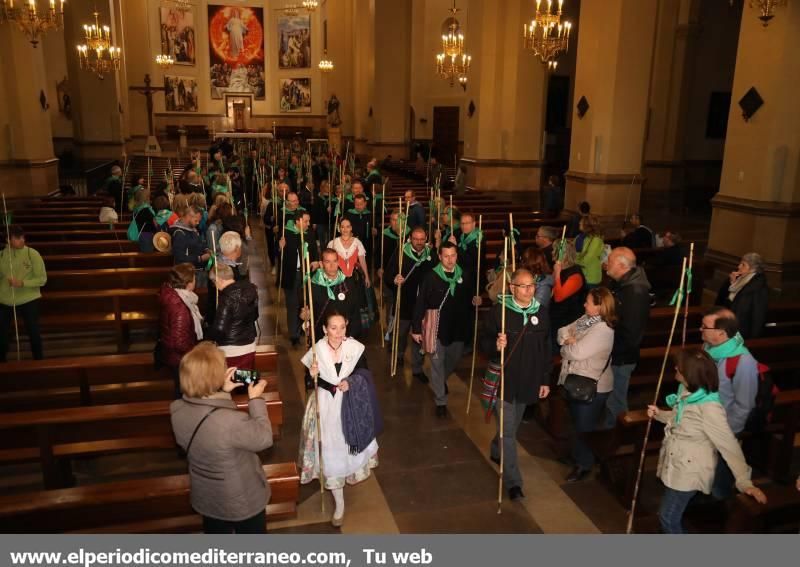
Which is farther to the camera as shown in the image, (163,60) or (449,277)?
(163,60)

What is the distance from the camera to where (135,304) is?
7.68 metres

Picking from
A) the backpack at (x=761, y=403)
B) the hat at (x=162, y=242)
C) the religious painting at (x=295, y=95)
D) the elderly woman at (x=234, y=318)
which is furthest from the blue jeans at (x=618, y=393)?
the religious painting at (x=295, y=95)

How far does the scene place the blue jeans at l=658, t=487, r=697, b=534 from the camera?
3.87m

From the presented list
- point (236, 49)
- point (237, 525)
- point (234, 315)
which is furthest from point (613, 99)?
point (236, 49)

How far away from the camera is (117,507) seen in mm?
3816

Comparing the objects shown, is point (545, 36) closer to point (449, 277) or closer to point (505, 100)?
point (505, 100)

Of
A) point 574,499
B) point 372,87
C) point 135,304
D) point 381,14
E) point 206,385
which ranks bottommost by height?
point 574,499

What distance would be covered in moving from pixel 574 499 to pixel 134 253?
676 cm

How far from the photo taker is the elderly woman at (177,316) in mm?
4688

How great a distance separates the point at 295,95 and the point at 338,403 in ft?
112

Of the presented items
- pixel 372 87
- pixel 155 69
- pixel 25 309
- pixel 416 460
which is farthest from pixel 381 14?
pixel 416 460

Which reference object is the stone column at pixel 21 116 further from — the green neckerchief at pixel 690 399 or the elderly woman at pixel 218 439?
the green neckerchief at pixel 690 399

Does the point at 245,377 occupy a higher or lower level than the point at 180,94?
lower

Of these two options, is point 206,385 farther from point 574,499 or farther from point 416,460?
point 574,499
